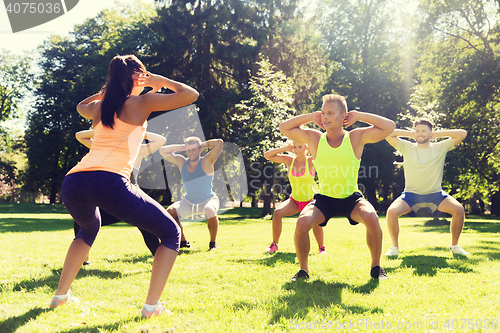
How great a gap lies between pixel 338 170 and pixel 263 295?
A: 6.58 feet

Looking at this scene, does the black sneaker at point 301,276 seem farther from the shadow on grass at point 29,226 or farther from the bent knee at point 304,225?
the shadow on grass at point 29,226

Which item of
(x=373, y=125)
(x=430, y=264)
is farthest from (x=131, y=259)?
(x=430, y=264)

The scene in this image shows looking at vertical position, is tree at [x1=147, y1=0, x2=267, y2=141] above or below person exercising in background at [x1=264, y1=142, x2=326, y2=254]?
above

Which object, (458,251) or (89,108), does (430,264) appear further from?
(89,108)

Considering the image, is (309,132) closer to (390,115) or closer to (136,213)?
(136,213)

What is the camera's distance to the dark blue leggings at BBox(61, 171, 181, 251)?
3.13 metres

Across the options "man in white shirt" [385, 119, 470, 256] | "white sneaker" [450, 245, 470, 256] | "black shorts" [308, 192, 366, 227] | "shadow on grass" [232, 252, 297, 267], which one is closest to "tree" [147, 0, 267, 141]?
"man in white shirt" [385, 119, 470, 256]

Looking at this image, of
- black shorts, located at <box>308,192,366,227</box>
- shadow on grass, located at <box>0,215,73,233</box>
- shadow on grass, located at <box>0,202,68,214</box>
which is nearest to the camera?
black shorts, located at <box>308,192,366,227</box>

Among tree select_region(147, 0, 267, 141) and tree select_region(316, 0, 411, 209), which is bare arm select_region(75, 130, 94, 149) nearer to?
tree select_region(147, 0, 267, 141)

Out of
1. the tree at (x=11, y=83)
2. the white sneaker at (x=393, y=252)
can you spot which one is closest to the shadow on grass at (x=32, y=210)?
the tree at (x=11, y=83)

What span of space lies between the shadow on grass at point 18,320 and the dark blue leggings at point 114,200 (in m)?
1.00

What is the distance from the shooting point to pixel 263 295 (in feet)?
Answer: 13.7

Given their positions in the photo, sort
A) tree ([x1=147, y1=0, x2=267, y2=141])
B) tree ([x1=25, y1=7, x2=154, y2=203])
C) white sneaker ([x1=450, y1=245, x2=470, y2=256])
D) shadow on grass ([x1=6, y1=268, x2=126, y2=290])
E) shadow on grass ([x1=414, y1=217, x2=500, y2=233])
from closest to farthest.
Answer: shadow on grass ([x1=6, y1=268, x2=126, y2=290]) < white sneaker ([x1=450, y1=245, x2=470, y2=256]) < shadow on grass ([x1=414, y1=217, x2=500, y2=233]) < tree ([x1=147, y1=0, x2=267, y2=141]) < tree ([x1=25, y1=7, x2=154, y2=203])

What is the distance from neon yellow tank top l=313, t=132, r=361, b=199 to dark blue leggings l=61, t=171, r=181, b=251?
8.21ft
